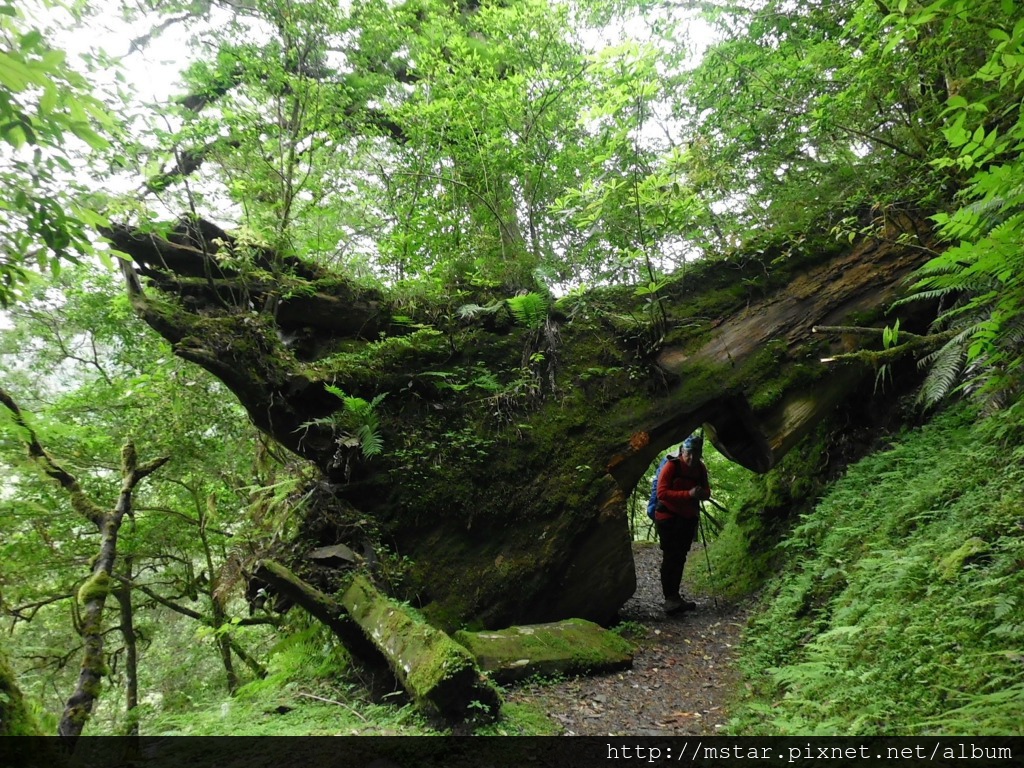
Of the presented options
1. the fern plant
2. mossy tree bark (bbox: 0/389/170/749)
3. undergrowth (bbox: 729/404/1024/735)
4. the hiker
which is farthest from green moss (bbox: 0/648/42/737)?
the hiker

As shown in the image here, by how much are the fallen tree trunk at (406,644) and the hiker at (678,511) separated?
405 centimetres

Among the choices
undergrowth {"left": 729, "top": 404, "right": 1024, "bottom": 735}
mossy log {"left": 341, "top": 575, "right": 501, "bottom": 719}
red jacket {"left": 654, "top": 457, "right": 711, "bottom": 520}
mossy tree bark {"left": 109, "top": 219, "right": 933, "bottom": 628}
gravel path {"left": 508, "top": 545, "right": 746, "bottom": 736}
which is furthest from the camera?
red jacket {"left": 654, "top": 457, "right": 711, "bottom": 520}

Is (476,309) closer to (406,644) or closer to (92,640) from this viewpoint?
(406,644)

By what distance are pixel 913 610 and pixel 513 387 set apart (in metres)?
4.76

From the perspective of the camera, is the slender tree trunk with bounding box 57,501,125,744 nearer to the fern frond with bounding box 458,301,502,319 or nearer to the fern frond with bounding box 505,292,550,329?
the fern frond with bounding box 458,301,502,319

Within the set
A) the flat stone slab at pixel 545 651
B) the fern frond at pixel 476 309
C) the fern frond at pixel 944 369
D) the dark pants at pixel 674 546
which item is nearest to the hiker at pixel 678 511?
the dark pants at pixel 674 546

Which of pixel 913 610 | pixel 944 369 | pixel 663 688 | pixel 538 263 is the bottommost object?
pixel 663 688

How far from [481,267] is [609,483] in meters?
3.98

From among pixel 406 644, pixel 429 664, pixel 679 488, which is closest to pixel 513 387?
pixel 679 488

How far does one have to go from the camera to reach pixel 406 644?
437 centimetres

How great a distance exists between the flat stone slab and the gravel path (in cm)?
13

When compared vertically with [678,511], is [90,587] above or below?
above

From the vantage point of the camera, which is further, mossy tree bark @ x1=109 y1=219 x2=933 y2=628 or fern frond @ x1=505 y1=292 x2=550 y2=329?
fern frond @ x1=505 y1=292 x2=550 y2=329

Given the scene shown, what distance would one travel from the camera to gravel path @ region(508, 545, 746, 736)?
411 cm
